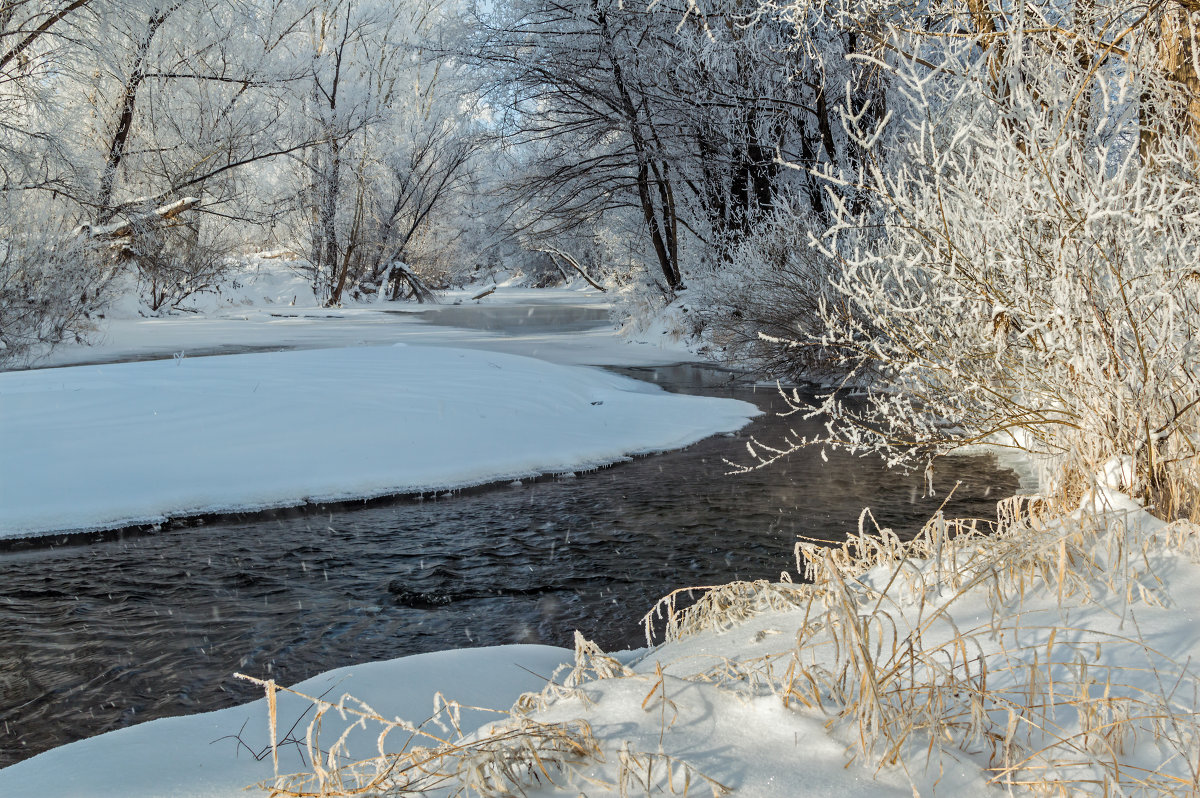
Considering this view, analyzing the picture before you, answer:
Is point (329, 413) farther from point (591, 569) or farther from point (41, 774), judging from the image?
point (41, 774)

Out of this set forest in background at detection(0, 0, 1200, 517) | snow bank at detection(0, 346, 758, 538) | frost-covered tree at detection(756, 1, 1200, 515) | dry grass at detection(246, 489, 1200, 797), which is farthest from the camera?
snow bank at detection(0, 346, 758, 538)

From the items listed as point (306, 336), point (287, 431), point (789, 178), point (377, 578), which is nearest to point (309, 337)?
point (306, 336)

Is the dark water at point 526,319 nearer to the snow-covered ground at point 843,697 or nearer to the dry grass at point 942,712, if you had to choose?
the snow-covered ground at point 843,697

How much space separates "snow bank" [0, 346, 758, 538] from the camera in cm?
586

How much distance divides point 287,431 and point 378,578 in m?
2.70

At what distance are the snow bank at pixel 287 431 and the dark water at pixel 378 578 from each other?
16.1 inches

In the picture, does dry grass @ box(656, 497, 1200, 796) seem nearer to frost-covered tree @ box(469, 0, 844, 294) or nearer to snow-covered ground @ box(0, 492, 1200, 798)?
snow-covered ground @ box(0, 492, 1200, 798)

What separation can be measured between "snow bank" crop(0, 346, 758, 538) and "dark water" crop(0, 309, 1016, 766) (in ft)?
1.34

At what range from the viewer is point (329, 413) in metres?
7.32

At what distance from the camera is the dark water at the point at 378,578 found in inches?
136

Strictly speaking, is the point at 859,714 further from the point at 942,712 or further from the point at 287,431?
the point at 287,431

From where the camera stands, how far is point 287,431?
6.92m

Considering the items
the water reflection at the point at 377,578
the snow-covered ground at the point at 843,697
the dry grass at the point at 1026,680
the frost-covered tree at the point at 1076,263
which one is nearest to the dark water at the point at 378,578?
the water reflection at the point at 377,578

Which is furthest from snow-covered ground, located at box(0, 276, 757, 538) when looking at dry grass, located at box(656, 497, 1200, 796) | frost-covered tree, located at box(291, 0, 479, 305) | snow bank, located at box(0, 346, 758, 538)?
frost-covered tree, located at box(291, 0, 479, 305)
